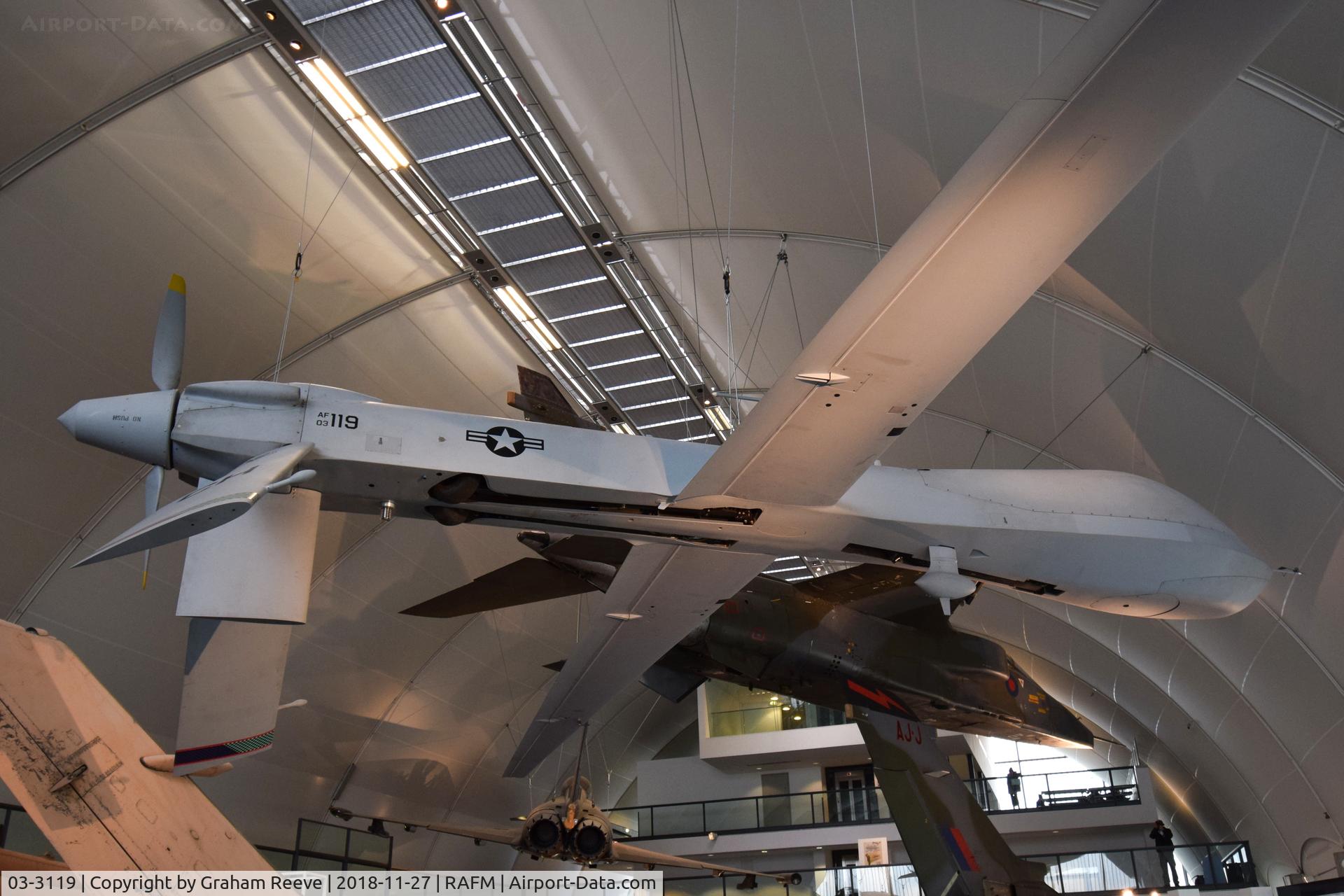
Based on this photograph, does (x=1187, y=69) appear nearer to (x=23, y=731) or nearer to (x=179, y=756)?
(x=179, y=756)

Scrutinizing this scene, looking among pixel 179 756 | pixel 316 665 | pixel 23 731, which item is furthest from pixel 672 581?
pixel 316 665

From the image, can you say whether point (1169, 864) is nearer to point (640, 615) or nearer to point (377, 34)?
point (640, 615)

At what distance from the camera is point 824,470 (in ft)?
25.0

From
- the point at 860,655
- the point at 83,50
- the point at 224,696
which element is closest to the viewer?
the point at 224,696

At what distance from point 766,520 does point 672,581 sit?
192cm

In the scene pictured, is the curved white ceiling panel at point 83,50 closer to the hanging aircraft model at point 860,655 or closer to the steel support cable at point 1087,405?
the hanging aircraft model at point 860,655

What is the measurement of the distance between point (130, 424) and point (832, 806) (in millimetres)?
23647

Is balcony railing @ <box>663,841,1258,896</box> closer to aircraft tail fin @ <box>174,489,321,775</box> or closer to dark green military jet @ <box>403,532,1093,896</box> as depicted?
dark green military jet @ <box>403,532,1093,896</box>

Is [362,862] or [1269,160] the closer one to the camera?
[1269,160]

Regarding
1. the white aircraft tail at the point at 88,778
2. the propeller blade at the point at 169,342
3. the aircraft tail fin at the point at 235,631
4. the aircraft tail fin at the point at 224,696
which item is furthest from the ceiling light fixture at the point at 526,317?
the white aircraft tail at the point at 88,778

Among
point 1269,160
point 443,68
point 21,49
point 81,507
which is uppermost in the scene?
point 443,68

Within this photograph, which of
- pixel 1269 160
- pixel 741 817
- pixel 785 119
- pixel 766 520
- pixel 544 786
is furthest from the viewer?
pixel 544 786

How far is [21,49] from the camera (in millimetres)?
10391

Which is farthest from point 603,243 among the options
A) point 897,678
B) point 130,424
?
point 130,424
